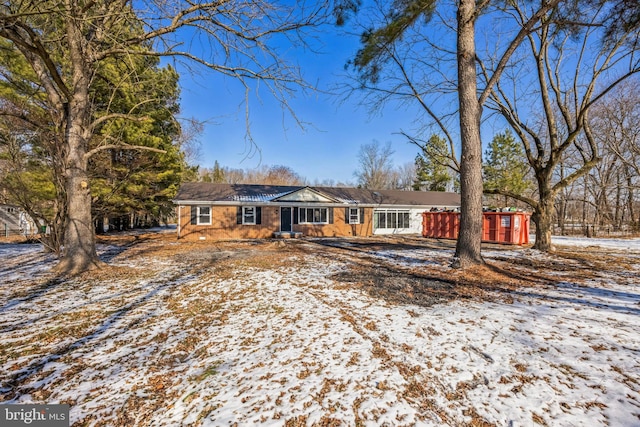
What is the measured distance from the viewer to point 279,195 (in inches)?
716

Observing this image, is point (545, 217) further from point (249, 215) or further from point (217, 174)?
point (217, 174)

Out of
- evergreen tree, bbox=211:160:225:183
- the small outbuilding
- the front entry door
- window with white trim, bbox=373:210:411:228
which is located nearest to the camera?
the small outbuilding

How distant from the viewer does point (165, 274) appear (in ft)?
23.0

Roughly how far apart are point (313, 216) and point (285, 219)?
6.51 feet

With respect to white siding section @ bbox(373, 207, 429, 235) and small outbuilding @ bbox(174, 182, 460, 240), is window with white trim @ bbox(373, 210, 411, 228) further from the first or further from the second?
white siding section @ bbox(373, 207, 429, 235)

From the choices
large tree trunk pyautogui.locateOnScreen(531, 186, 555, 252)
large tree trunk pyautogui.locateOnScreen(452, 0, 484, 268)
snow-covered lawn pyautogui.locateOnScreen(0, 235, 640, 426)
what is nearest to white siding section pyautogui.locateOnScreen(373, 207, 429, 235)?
large tree trunk pyautogui.locateOnScreen(531, 186, 555, 252)

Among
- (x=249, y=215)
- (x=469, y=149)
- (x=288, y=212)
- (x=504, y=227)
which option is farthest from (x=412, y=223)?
(x=469, y=149)

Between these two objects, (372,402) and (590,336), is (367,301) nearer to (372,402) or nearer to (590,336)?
(372,402)

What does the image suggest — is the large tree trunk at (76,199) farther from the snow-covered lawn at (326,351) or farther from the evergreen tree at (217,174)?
the evergreen tree at (217,174)

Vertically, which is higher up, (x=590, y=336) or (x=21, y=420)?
(x=590, y=336)

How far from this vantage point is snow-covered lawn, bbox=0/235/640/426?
228cm

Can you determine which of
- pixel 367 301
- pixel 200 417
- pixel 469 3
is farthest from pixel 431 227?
pixel 200 417

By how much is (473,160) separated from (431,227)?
12.6m

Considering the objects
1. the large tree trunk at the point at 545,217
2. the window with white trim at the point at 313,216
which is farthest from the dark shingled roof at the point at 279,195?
the large tree trunk at the point at 545,217
